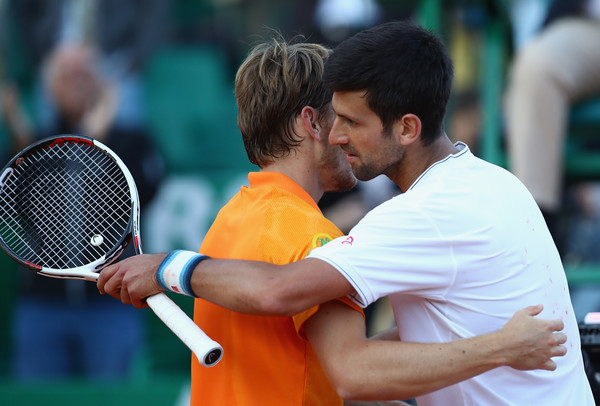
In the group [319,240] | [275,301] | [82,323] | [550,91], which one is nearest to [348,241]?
[319,240]

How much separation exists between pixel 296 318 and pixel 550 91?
2.79 meters

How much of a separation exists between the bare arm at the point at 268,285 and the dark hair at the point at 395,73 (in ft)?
1.57

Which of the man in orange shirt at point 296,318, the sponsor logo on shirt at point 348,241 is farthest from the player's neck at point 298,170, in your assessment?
the sponsor logo on shirt at point 348,241

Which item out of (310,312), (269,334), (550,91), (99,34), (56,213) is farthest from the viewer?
(99,34)

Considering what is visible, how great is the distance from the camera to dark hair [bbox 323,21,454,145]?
219cm

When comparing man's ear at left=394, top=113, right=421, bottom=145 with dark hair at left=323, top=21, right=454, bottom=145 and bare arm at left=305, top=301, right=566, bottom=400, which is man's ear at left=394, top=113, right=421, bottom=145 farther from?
bare arm at left=305, top=301, right=566, bottom=400

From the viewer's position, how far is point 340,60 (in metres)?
2.21

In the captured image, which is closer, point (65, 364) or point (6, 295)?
point (65, 364)

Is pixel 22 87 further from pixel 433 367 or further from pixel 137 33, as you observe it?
pixel 433 367

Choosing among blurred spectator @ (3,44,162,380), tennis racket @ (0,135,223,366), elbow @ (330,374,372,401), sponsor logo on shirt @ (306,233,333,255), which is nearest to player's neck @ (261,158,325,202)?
sponsor logo on shirt @ (306,233,333,255)

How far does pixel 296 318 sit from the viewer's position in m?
2.12

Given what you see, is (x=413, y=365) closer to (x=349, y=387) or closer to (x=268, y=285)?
(x=349, y=387)

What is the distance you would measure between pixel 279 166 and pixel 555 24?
2732 mm

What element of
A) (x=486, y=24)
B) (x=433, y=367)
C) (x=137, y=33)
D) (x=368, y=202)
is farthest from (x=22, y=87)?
(x=433, y=367)
